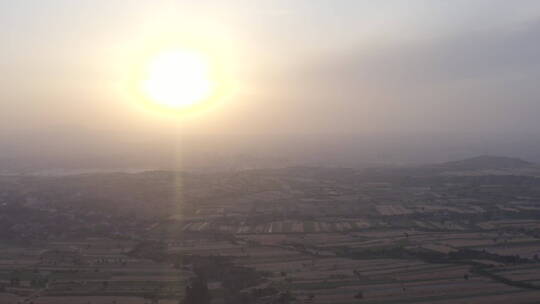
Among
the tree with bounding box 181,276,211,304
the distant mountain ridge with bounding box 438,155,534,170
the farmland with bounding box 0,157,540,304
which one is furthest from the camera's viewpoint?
the distant mountain ridge with bounding box 438,155,534,170

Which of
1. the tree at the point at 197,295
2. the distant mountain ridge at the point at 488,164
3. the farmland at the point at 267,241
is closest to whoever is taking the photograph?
the tree at the point at 197,295

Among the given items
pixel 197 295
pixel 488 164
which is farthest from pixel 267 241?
pixel 488 164

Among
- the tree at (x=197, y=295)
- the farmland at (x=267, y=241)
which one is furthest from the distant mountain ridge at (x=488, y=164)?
the tree at (x=197, y=295)

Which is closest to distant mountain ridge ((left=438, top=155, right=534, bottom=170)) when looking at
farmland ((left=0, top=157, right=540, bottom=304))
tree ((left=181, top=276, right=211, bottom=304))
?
farmland ((left=0, top=157, right=540, bottom=304))

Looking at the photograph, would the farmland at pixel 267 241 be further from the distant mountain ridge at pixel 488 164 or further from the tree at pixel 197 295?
the distant mountain ridge at pixel 488 164

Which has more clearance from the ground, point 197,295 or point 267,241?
point 267,241

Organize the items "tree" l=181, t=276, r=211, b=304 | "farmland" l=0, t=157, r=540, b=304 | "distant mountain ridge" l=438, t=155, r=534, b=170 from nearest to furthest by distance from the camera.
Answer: "tree" l=181, t=276, r=211, b=304 < "farmland" l=0, t=157, r=540, b=304 < "distant mountain ridge" l=438, t=155, r=534, b=170

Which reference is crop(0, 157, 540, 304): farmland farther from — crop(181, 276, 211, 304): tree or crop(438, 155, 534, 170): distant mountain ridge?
crop(438, 155, 534, 170): distant mountain ridge

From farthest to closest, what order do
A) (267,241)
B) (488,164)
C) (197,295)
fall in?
1. (488,164)
2. (267,241)
3. (197,295)

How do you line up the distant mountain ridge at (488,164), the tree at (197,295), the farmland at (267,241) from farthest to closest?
1. the distant mountain ridge at (488,164)
2. the farmland at (267,241)
3. the tree at (197,295)

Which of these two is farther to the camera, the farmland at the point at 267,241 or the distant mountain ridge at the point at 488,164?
the distant mountain ridge at the point at 488,164

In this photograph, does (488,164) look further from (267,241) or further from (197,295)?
(197,295)
